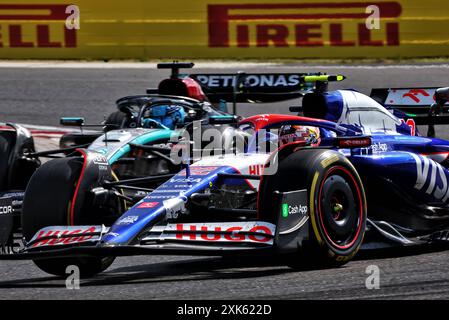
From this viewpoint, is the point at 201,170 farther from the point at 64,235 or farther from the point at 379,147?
the point at 379,147

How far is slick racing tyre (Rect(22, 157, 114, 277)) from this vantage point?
6.68m

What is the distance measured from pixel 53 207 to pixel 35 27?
1288cm

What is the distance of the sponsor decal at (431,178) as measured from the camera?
758 cm

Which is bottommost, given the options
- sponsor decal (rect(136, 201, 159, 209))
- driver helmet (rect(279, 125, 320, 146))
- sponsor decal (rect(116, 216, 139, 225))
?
sponsor decal (rect(116, 216, 139, 225))

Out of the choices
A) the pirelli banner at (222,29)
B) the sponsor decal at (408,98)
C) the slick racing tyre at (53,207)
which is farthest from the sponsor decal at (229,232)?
the pirelli banner at (222,29)

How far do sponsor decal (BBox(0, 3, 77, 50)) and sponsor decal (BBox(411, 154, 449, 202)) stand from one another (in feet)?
40.6

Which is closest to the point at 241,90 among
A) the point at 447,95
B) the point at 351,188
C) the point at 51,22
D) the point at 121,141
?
the point at 121,141

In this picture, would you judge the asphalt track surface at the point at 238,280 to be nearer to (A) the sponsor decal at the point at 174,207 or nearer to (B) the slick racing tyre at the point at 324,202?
(B) the slick racing tyre at the point at 324,202

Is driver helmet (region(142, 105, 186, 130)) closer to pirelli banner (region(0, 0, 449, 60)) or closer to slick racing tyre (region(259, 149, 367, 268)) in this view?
slick racing tyre (region(259, 149, 367, 268))

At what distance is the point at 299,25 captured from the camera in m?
18.5

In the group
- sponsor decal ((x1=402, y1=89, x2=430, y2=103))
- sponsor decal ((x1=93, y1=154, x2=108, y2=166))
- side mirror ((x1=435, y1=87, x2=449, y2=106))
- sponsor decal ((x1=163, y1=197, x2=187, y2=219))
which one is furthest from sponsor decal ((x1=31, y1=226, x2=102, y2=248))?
sponsor decal ((x1=402, y1=89, x2=430, y2=103))
